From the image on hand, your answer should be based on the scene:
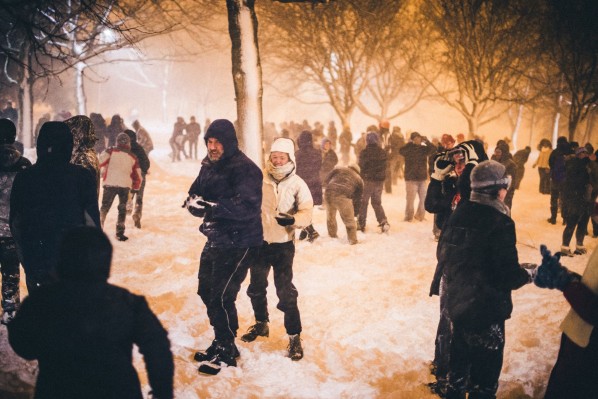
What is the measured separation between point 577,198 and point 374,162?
4.01 metres

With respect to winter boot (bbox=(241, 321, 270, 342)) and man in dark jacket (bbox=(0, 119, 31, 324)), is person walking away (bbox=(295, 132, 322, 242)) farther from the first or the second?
man in dark jacket (bbox=(0, 119, 31, 324))

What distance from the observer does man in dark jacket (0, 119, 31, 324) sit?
4598 mm

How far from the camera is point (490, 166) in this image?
317 centimetres

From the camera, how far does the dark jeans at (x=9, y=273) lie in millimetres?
4703

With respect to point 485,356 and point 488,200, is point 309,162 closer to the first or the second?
point 488,200

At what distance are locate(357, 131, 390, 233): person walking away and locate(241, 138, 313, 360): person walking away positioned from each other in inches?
202

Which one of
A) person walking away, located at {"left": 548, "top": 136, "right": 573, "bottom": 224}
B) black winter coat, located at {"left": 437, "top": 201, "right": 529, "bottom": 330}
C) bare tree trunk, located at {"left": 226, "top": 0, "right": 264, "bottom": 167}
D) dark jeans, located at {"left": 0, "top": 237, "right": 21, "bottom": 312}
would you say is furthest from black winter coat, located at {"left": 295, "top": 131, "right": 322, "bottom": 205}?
black winter coat, located at {"left": 437, "top": 201, "right": 529, "bottom": 330}

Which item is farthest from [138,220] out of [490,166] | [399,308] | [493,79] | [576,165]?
[493,79]

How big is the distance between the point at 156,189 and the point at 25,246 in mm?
10060

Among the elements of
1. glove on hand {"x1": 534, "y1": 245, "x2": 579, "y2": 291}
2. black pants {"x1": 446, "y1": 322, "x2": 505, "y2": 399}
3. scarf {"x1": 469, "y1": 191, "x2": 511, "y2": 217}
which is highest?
scarf {"x1": 469, "y1": 191, "x2": 511, "y2": 217}

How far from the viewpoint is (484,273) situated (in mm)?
3109

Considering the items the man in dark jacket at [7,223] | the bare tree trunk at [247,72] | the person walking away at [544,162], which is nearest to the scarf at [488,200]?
the man in dark jacket at [7,223]

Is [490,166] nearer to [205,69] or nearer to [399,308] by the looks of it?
[399,308]

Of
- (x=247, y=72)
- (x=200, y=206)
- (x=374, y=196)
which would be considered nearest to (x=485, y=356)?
(x=200, y=206)
